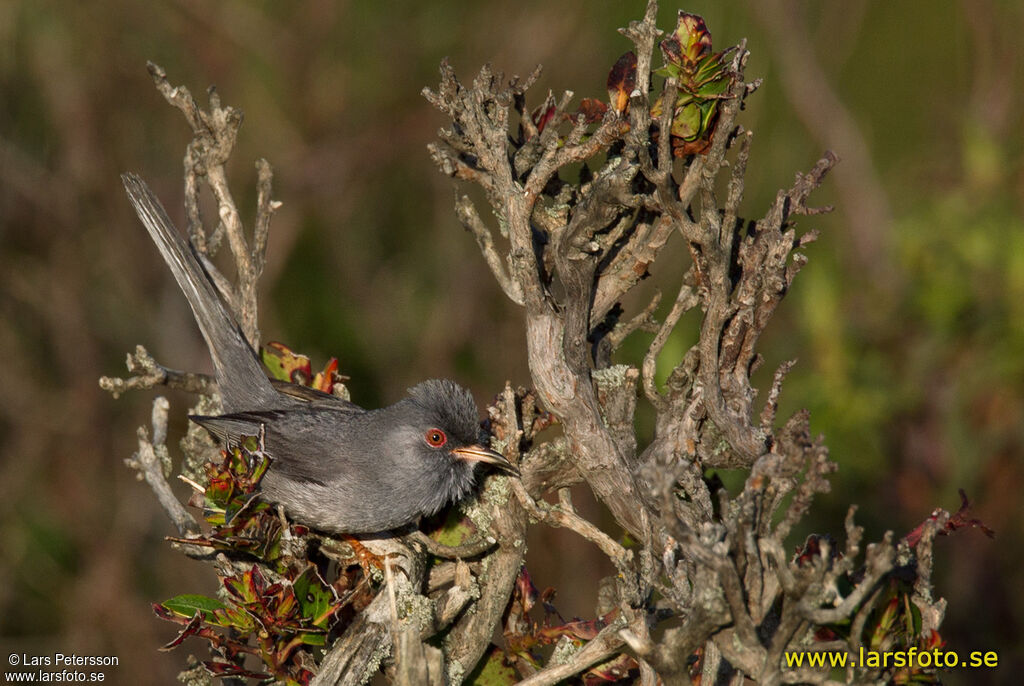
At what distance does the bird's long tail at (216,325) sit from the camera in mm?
4004

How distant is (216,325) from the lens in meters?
4.04

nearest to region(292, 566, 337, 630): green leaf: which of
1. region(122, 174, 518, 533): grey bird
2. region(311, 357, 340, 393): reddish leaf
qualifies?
region(122, 174, 518, 533): grey bird

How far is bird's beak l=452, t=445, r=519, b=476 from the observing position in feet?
9.30

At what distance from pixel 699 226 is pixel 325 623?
5.07 feet

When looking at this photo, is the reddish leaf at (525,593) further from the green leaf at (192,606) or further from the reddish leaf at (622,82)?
the reddish leaf at (622,82)

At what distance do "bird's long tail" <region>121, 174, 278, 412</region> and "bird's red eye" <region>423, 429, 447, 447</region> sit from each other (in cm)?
78

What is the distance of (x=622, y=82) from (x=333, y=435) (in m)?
2.19

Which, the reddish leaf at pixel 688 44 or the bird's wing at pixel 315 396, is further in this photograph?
the bird's wing at pixel 315 396

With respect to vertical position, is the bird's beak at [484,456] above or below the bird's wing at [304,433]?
below

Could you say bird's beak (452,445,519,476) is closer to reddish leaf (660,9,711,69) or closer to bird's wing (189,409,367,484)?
bird's wing (189,409,367,484)

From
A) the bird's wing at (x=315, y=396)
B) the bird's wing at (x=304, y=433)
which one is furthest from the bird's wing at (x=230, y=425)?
the bird's wing at (x=315, y=396)

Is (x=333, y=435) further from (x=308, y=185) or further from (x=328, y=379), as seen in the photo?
(x=308, y=185)

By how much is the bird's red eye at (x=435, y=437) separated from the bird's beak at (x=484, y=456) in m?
0.18

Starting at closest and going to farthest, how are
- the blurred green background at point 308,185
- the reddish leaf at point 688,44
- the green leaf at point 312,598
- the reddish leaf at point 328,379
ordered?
1. the reddish leaf at point 688,44
2. the green leaf at point 312,598
3. the reddish leaf at point 328,379
4. the blurred green background at point 308,185
